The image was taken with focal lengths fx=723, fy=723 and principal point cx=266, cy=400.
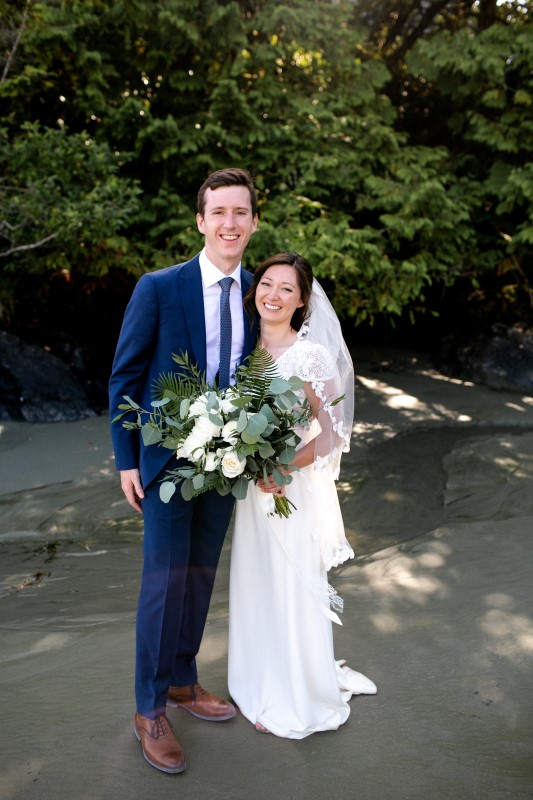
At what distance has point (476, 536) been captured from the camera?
16.2 feet

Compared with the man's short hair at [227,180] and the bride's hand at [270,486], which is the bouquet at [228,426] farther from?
the man's short hair at [227,180]

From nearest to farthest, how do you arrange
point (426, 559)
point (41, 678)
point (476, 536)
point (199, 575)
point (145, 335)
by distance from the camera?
point (145, 335), point (199, 575), point (41, 678), point (426, 559), point (476, 536)

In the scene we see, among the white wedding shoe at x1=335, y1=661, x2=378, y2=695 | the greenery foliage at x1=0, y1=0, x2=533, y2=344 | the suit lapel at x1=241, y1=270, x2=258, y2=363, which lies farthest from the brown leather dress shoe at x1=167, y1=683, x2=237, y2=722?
the greenery foliage at x1=0, y1=0, x2=533, y2=344

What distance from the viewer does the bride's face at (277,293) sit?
8.98 feet

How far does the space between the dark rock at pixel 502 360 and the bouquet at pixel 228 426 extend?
7.39 metres

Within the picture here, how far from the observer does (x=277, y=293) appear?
8.97ft

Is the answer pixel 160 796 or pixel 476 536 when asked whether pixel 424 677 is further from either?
pixel 476 536

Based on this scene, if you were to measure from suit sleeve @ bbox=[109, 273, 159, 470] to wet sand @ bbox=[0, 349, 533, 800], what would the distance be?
43.7 inches

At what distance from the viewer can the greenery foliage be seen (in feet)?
23.7

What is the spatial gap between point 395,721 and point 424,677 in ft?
1.23

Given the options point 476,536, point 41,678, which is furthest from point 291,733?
A: point 476,536

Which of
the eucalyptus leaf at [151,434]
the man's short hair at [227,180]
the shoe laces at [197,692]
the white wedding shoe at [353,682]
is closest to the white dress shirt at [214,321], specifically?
the man's short hair at [227,180]

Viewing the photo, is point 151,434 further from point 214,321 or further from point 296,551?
point 296,551

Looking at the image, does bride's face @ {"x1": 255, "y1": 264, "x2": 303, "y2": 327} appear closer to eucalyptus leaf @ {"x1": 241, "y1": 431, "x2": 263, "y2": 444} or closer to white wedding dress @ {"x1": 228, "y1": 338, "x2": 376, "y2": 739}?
white wedding dress @ {"x1": 228, "y1": 338, "x2": 376, "y2": 739}
